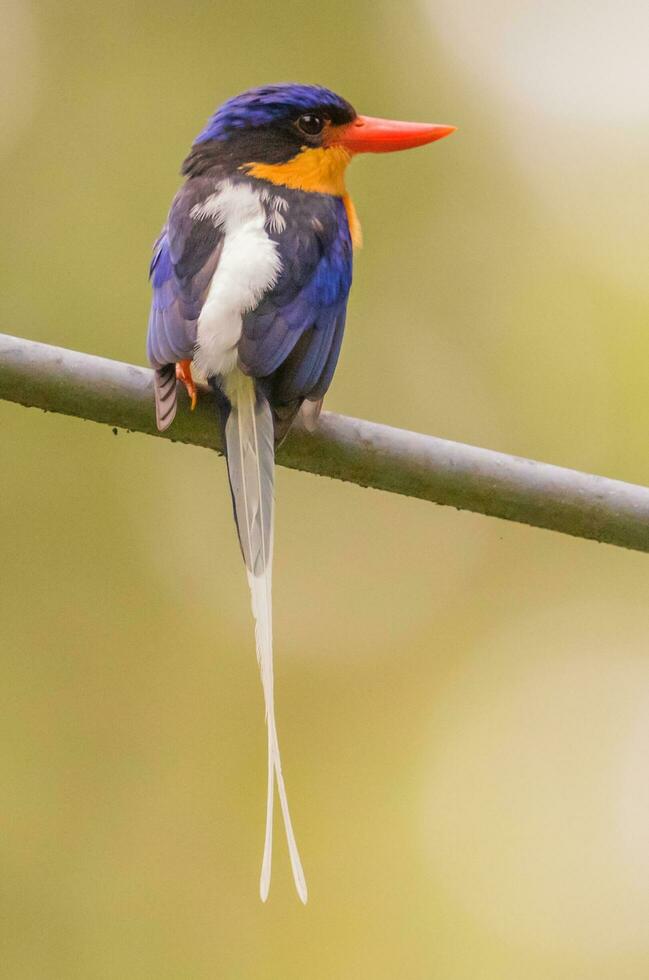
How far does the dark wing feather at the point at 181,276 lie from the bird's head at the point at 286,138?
200 millimetres

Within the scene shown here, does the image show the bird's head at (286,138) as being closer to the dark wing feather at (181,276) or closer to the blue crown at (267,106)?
the blue crown at (267,106)

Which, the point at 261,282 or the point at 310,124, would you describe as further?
the point at 310,124

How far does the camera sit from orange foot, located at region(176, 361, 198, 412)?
2676 millimetres

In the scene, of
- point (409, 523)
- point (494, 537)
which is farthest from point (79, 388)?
point (494, 537)

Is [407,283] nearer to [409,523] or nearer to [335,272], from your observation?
[409,523]

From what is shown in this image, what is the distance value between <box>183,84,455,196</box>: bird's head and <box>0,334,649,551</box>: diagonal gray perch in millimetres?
1296

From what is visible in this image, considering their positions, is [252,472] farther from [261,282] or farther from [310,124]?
[310,124]

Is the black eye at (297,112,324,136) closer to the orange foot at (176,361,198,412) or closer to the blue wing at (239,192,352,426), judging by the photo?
the blue wing at (239,192,352,426)

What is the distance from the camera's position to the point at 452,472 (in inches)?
91.4

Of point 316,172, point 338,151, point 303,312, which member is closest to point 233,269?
point 303,312

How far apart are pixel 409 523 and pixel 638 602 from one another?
1.55 m

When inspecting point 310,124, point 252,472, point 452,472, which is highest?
point 310,124

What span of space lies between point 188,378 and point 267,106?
1190 mm

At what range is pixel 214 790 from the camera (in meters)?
6.90
